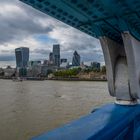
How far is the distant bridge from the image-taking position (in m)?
3.71

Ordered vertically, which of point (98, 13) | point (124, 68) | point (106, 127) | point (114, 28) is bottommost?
point (106, 127)

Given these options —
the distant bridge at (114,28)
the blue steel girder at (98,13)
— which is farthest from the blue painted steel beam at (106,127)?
the blue steel girder at (98,13)

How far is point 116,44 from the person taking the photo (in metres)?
5.07

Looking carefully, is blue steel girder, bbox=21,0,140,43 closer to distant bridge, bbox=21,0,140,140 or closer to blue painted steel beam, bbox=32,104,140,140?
distant bridge, bbox=21,0,140,140

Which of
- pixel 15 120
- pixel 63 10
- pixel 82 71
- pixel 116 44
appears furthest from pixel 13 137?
pixel 82 71

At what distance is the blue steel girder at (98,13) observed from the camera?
364 centimetres

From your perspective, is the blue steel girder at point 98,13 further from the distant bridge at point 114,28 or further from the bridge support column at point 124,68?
the bridge support column at point 124,68

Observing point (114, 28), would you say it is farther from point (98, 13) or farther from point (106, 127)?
point (106, 127)

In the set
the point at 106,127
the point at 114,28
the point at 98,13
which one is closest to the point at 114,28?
the point at 114,28

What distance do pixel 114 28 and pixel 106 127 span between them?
5.47 ft

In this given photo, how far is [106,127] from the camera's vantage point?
144 inches

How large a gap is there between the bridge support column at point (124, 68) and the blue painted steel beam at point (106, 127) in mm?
233

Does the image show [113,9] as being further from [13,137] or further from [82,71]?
[82,71]

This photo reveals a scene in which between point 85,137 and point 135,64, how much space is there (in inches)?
65.6
